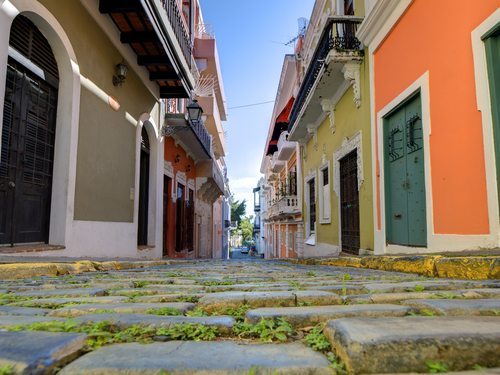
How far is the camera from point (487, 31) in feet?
12.3

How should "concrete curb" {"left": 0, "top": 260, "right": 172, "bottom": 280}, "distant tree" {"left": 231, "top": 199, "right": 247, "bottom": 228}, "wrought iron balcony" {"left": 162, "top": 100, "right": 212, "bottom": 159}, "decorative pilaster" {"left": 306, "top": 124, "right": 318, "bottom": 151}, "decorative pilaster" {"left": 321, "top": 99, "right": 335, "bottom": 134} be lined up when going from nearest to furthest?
1. "concrete curb" {"left": 0, "top": 260, "right": 172, "bottom": 280}
2. "decorative pilaster" {"left": 321, "top": 99, "right": 335, "bottom": 134}
3. "wrought iron balcony" {"left": 162, "top": 100, "right": 212, "bottom": 159}
4. "decorative pilaster" {"left": 306, "top": 124, "right": 318, "bottom": 151}
5. "distant tree" {"left": 231, "top": 199, "right": 247, "bottom": 228}

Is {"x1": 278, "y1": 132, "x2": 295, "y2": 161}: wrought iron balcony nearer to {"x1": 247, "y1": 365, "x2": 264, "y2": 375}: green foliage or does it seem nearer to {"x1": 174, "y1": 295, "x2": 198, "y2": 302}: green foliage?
{"x1": 174, "y1": 295, "x2": 198, "y2": 302}: green foliage

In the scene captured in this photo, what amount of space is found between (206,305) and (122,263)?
362 cm

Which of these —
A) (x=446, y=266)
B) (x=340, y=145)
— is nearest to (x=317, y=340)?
(x=446, y=266)

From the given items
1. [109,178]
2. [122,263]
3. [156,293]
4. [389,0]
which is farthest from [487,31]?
[109,178]

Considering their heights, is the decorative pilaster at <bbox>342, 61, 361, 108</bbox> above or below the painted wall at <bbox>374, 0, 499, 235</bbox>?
above

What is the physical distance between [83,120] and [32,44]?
4.34ft

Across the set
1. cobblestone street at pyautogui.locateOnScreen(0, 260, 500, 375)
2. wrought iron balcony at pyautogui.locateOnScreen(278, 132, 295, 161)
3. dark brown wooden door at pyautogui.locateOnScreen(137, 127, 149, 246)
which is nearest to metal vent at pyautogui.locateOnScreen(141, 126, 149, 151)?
dark brown wooden door at pyautogui.locateOnScreen(137, 127, 149, 246)

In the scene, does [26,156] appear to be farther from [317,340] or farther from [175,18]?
[175,18]

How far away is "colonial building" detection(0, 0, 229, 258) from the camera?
14.5 feet

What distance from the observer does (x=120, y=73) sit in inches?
270

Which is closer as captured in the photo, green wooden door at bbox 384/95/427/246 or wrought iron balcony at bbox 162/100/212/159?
green wooden door at bbox 384/95/427/246

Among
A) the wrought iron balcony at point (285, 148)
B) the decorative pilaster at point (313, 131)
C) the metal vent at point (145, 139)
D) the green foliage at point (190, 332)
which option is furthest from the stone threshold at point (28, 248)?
the wrought iron balcony at point (285, 148)

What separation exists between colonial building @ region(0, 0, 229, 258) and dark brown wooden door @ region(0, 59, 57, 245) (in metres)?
0.01
